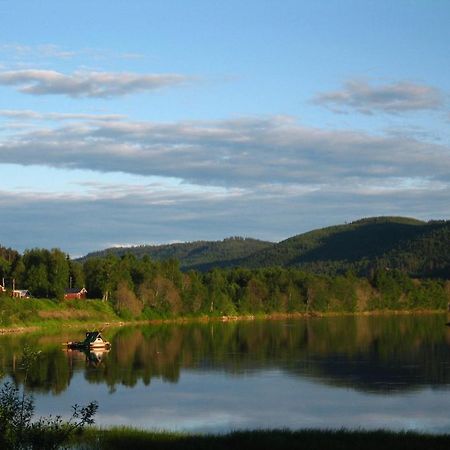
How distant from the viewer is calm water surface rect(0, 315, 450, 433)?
1620 inches

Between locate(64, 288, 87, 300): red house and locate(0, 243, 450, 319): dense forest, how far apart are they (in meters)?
2.02

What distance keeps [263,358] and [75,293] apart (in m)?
70.2

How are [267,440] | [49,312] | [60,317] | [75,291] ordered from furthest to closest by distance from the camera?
[75,291] < [60,317] < [49,312] < [267,440]

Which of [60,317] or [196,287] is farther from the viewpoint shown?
[196,287]

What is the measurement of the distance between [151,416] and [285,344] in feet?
153

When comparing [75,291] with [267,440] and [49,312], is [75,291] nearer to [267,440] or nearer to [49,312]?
[49,312]

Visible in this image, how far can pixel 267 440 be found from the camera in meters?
31.2

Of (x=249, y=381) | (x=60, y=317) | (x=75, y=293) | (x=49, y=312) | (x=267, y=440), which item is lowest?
(x=249, y=381)

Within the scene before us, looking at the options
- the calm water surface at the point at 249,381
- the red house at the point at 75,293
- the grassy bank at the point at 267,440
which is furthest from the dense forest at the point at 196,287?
the grassy bank at the point at 267,440

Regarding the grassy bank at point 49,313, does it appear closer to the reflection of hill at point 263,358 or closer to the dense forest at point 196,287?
the dense forest at point 196,287

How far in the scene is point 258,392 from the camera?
5059 cm

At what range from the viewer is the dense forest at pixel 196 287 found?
A: 13450cm

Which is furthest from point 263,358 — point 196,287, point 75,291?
point 196,287

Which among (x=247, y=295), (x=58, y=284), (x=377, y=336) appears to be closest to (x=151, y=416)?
(x=377, y=336)
